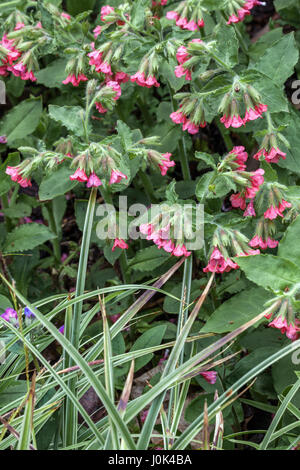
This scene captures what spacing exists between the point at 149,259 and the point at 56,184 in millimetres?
373

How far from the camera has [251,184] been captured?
59.2 inches

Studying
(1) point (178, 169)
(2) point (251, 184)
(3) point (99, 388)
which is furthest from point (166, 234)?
(1) point (178, 169)

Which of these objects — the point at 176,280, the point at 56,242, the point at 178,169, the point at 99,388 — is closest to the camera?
the point at 99,388

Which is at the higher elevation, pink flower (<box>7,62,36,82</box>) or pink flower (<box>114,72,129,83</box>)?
pink flower (<box>7,62,36,82</box>)

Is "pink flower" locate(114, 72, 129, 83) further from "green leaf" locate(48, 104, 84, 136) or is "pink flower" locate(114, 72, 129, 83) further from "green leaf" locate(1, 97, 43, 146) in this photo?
"green leaf" locate(1, 97, 43, 146)

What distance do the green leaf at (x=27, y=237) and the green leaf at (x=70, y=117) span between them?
16.7 inches

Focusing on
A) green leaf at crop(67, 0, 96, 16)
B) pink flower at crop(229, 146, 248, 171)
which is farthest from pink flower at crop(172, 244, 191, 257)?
green leaf at crop(67, 0, 96, 16)

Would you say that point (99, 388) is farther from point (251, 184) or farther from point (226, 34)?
point (226, 34)

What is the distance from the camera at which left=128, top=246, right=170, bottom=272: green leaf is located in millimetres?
1809

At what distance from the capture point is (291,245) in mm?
1423

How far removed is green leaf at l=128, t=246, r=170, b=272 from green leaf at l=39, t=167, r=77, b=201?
311 millimetres

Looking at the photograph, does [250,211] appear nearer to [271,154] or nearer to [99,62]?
[271,154]

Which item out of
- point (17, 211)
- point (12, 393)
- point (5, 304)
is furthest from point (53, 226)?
point (12, 393)
